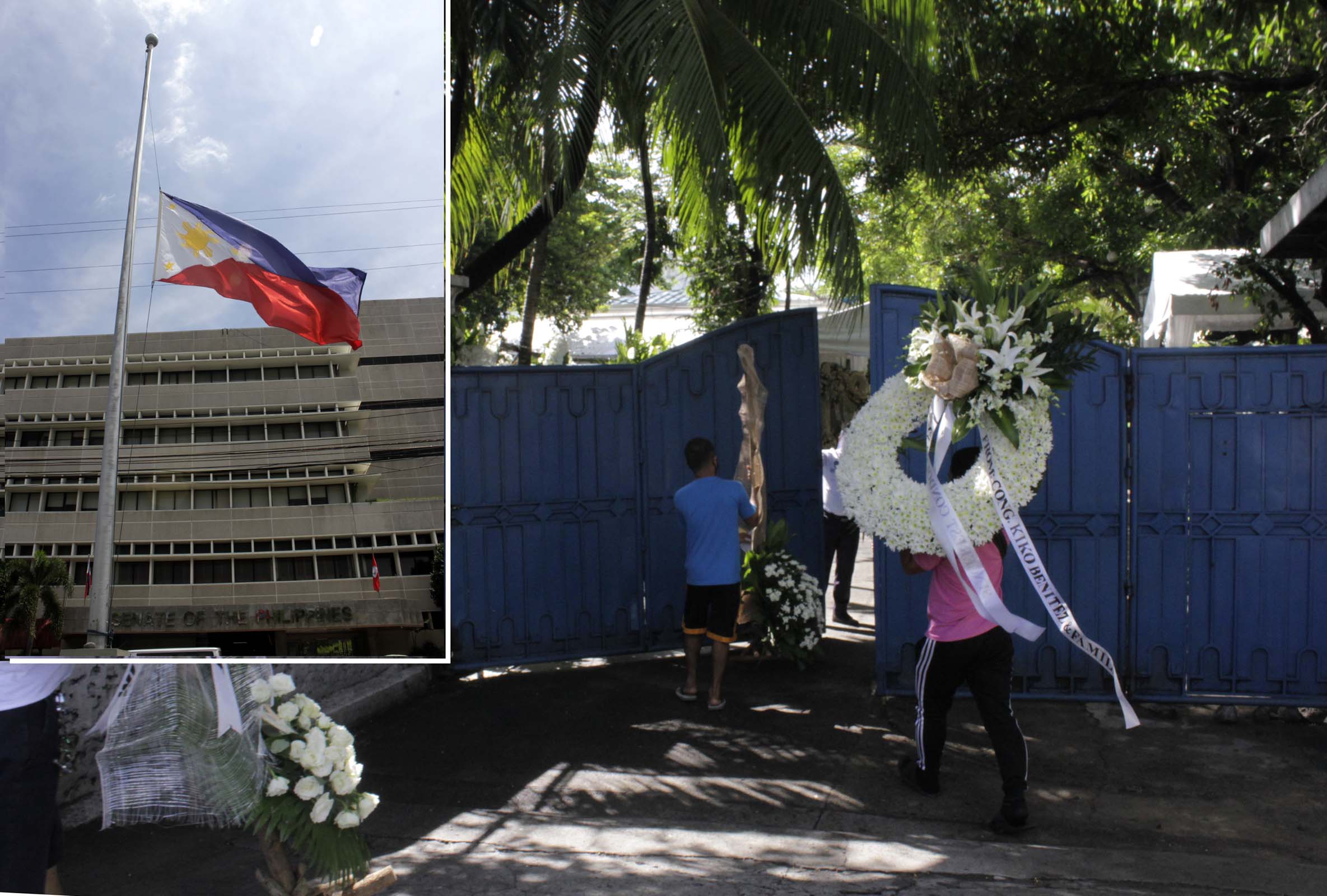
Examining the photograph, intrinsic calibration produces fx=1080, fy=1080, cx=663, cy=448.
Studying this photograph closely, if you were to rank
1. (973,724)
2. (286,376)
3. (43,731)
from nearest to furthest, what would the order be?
(286,376)
(43,731)
(973,724)

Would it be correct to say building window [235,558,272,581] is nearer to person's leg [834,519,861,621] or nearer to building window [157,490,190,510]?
building window [157,490,190,510]

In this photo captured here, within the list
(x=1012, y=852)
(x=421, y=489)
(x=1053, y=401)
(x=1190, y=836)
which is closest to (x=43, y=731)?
(x=421, y=489)

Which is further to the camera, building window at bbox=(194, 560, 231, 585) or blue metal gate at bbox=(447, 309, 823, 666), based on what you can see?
blue metal gate at bbox=(447, 309, 823, 666)

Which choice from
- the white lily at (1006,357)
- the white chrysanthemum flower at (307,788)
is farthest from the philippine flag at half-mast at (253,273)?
the white lily at (1006,357)

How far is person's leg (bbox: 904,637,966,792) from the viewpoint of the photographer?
4.90m

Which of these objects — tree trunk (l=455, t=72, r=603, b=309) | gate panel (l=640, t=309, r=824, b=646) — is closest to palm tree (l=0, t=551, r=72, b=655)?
tree trunk (l=455, t=72, r=603, b=309)

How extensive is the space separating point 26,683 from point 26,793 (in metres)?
0.35

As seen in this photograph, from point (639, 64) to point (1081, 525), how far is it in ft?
13.2

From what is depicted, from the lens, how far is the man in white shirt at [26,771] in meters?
3.01

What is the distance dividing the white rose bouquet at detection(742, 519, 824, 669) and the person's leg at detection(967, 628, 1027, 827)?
108 inches

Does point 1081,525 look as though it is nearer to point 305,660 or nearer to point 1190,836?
point 1190,836

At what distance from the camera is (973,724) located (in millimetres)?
6414

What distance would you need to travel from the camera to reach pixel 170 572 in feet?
7.64

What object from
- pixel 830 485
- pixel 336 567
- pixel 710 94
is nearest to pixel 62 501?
pixel 336 567
